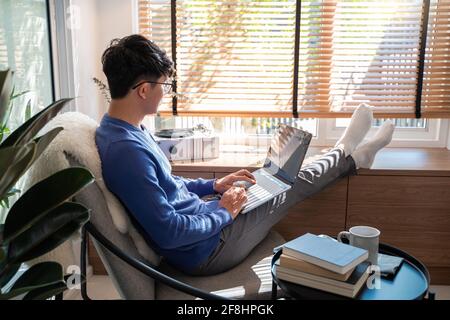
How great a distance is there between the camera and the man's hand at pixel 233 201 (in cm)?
169

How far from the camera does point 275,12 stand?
2539mm

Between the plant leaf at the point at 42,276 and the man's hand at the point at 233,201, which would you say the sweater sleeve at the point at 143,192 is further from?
the plant leaf at the point at 42,276

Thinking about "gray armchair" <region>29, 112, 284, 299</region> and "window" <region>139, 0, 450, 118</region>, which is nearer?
"gray armchair" <region>29, 112, 284, 299</region>

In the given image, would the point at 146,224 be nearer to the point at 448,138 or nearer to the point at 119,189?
the point at 119,189

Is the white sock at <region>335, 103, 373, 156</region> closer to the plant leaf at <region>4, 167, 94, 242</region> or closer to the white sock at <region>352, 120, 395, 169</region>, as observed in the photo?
the white sock at <region>352, 120, 395, 169</region>

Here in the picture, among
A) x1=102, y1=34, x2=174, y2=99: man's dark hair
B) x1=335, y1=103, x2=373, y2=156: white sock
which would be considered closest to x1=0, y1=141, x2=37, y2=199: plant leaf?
x1=102, y1=34, x2=174, y2=99: man's dark hair

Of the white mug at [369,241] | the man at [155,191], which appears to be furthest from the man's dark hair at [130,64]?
the white mug at [369,241]

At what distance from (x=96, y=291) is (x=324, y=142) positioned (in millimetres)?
1508

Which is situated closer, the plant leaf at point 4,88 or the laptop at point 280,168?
the plant leaf at point 4,88

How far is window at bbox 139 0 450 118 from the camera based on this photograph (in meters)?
2.53

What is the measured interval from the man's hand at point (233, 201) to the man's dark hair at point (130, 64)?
1.63 feet

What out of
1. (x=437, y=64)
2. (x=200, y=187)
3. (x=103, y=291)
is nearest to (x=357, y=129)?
(x=437, y=64)

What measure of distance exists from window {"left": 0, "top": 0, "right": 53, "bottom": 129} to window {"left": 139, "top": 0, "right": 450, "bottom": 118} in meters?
0.67

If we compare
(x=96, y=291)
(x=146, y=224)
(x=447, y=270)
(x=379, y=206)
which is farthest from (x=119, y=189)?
(x=447, y=270)
